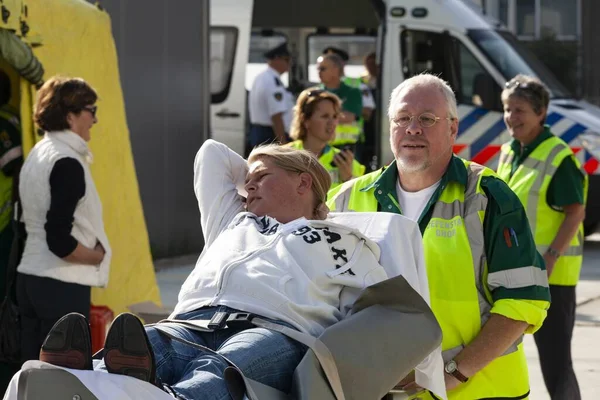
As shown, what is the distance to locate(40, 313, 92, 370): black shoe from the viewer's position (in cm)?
298

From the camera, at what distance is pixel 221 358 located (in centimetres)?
321

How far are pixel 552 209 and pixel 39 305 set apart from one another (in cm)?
256

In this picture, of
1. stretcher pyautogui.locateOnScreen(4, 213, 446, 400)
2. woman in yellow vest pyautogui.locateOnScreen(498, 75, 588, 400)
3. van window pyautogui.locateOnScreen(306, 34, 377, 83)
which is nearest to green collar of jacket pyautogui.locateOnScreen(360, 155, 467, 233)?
stretcher pyautogui.locateOnScreen(4, 213, 446, 400)

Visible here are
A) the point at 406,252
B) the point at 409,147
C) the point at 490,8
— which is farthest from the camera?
the point at 490,8

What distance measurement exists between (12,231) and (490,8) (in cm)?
3288

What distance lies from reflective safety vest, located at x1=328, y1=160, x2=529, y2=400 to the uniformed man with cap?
9.75 m

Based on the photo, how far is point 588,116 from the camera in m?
13.7

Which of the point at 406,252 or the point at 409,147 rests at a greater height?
the point at 409,147

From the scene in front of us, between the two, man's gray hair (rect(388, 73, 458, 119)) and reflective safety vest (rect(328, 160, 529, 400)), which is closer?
reflective safety vest (rect(328, 160, 529, 400))

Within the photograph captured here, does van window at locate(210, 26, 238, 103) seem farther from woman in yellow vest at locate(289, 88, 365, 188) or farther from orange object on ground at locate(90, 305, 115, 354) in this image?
orange object on ground at locate(90, 305, 115, 354)

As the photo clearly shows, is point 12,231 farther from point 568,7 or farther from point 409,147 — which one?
point 568,7

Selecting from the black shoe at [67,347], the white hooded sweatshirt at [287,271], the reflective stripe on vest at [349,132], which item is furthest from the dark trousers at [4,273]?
the reflective stripe on vest at [349,132]

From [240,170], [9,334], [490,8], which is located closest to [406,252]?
[240,170]

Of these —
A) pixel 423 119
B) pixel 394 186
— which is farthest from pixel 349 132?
pixel 423 119
